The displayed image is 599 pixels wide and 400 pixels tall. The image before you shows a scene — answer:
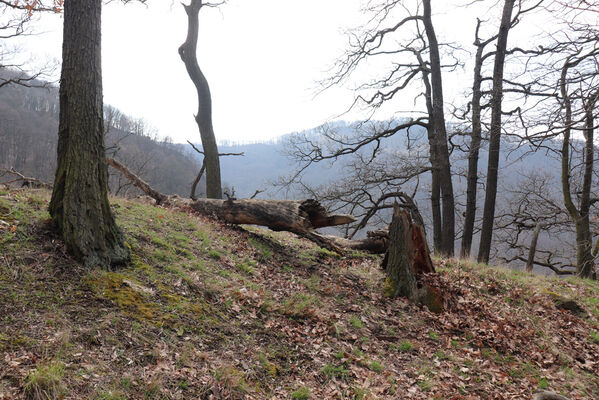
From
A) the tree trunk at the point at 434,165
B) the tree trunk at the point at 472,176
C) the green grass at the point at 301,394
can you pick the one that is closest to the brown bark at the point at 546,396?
the green grass at the point at 301,394

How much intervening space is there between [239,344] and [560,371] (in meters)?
4.84

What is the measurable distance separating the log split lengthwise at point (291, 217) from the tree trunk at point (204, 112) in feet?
5.95

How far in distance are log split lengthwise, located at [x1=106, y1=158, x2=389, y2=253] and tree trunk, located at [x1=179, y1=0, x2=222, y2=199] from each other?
1.81 m

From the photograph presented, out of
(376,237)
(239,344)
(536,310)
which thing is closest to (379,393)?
(239,344)

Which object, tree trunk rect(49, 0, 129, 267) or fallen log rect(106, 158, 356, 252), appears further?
fallen log rect(106, 158, 356, 252)

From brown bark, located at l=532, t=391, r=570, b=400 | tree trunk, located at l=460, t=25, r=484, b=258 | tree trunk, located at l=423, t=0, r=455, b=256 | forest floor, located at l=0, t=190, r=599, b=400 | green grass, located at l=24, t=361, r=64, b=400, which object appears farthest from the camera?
tree trunk, located at l=423, t=0, r=455, b=256

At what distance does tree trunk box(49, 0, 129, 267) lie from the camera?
4516 mm

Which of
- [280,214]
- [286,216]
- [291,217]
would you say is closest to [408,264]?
[291,217]

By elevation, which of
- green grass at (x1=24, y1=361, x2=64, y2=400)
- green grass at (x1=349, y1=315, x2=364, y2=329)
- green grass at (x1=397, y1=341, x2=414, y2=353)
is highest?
green grass at (x1=24, y1=361, x2=64, y2=400)

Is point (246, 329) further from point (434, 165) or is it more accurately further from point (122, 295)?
point (434, 165)

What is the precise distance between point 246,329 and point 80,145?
11.2 ft

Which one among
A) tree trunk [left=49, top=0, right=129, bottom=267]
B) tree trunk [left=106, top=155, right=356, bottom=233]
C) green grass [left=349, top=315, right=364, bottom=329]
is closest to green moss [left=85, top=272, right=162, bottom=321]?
tree trunk [left=49, top=0, right=129, bottom=267]

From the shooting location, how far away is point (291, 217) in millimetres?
7922

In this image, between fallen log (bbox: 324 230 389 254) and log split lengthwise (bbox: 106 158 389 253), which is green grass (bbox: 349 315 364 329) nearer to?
log split lengthwise (bbox: 106 158 389 253)
